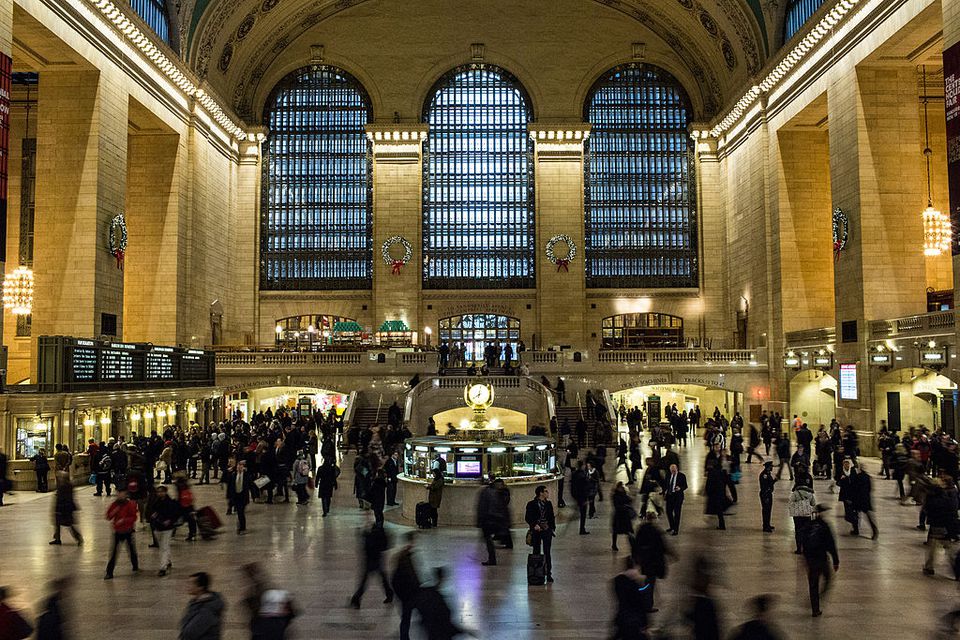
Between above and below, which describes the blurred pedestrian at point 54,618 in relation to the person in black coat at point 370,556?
above

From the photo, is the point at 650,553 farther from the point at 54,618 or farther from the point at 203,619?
the point at 54,618

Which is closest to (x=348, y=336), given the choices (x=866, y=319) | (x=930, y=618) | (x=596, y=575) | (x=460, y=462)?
(x=866, y=319)

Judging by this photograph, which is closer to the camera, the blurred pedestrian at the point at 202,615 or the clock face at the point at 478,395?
the blurred pedestrian at the point at 202,615

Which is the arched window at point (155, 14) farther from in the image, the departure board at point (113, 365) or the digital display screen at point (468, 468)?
the digital display screen at point (468, 468)

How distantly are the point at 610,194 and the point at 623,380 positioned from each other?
43.7 ft

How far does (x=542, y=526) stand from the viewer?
10.3 metres

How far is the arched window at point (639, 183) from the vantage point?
1699 inches

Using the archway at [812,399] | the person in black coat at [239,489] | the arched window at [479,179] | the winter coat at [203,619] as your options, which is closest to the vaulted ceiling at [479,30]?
the arched window at [479,179]

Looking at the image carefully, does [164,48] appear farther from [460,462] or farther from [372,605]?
[372,605]

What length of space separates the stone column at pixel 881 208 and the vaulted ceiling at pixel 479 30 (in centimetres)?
1105

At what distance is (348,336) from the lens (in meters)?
43.2

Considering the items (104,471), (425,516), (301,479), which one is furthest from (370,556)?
(104,471)

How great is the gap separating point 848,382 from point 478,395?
570 inches

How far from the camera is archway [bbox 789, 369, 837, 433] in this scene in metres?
32.4
